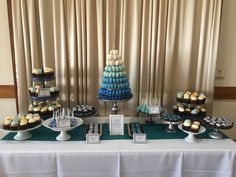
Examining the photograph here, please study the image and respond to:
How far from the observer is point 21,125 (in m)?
1.80

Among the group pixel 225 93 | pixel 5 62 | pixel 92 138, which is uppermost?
pixel 5 62

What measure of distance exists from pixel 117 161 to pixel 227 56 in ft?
5.29

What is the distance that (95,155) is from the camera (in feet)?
5.48

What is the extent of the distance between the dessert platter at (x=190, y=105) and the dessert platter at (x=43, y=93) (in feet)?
3.71

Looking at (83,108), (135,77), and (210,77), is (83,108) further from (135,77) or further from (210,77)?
(210,77)

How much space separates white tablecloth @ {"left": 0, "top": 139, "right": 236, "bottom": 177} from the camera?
1.67 meters

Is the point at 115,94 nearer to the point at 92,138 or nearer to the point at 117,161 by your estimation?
the point at 92,138

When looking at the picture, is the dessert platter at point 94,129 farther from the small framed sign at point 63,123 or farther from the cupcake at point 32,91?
the cupcake at point 32,91

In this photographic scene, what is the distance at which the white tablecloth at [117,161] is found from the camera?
1665 mm

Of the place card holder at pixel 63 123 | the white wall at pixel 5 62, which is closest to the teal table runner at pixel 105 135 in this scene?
the place card holder at pixel 63 123

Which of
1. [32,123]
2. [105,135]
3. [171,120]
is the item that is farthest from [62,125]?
[171,120]

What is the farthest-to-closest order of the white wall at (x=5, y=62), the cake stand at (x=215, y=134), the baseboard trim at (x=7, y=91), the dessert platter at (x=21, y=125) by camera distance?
the baseboard trim at (x=7, y=91)
the white wall at (x=5, y=62)
the cake stand at (x=215, y=134)
the dessert platter at (x=21, y=125)

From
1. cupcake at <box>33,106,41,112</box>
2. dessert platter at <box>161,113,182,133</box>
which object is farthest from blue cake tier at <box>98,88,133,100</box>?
cupcake at <box>33,106,41,112</box>

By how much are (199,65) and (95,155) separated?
135 cm
